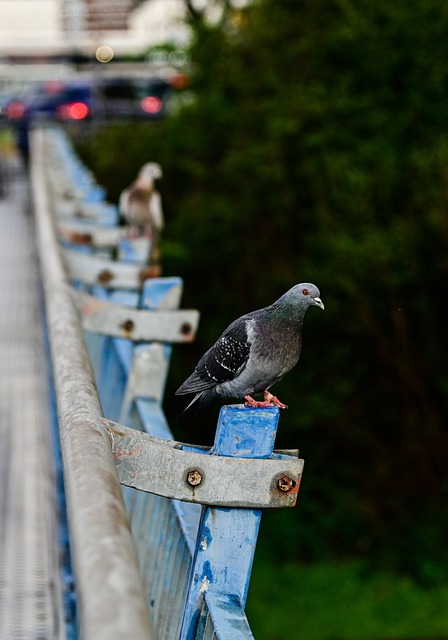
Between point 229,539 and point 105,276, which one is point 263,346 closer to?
point 229,539

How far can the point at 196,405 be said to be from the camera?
2.88 metres

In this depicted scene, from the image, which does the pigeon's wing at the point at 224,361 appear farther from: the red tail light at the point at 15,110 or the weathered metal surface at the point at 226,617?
the red tail light at the point at 15,110

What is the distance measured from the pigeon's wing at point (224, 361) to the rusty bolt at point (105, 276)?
112cm

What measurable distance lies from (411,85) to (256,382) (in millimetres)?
10313

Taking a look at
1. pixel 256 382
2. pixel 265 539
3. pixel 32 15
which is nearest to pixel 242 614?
pixel 256 382

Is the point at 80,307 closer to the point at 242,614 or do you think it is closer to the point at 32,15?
the point at 242,614

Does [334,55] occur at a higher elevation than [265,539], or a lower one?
higher

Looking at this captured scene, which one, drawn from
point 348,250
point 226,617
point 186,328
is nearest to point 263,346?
point 186,328

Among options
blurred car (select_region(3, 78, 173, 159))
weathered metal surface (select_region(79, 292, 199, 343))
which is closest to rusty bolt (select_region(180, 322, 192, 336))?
weathered metal surface (select_region(79, 292, 199, 343))

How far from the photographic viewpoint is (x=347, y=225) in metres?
10.6

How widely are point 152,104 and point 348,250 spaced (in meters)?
23.6

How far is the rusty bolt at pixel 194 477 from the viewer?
1.85 metres

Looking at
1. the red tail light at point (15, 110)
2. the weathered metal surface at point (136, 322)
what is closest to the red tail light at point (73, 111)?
the red tail light at point (15, 110)

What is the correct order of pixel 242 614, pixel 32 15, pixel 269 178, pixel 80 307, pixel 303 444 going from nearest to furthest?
pixel 242 614
pixel 80 307
pixel 303 444
pixel 269 178
pixel 32 15
